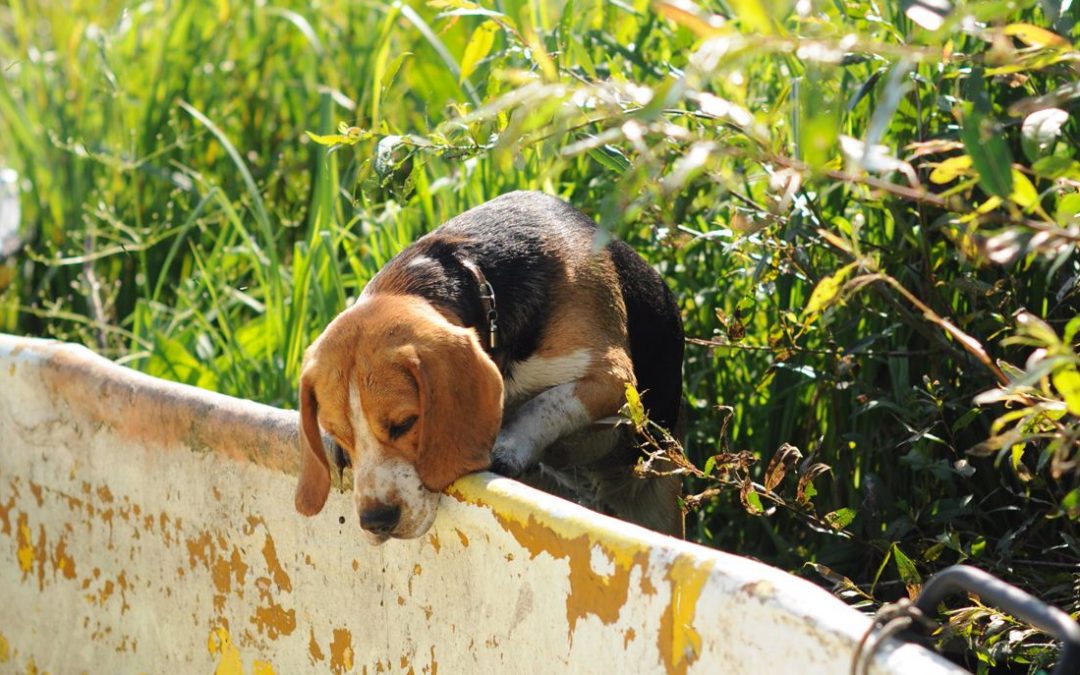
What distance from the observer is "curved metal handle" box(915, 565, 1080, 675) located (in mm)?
1466

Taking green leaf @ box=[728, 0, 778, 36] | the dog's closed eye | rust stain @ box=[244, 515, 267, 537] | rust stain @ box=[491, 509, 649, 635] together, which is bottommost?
rust stain @ box=[244, 515, 267, 537]

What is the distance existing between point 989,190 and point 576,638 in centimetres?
90

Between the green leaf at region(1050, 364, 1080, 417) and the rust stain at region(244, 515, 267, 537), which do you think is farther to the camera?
the rust stain at region(244, 515, 267, 537)

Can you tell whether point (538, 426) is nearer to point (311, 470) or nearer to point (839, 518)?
point (311, 470)

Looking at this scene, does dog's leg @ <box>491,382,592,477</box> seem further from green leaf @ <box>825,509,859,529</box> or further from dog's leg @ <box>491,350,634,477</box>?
green leaf @ <box>825,509,859,529</box>

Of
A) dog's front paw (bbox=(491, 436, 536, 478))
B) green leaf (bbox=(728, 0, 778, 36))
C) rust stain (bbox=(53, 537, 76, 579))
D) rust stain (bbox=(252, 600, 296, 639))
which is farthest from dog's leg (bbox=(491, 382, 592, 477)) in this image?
green leaf (bbox=(728, 0, 778, 36))

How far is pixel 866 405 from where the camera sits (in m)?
3.04

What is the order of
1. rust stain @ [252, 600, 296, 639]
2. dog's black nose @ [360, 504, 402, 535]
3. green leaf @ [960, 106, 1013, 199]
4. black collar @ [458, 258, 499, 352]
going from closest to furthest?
1. green leaf @ [960, 106, 1013, 199]
2. dog's black nose @ [360, 504, 402, 535]
3. rust stain @ [252, 600, 296, 639]
4. black collar @ [458, 258, 499, 352]

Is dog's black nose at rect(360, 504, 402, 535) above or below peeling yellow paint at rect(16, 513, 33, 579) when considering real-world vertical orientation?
above

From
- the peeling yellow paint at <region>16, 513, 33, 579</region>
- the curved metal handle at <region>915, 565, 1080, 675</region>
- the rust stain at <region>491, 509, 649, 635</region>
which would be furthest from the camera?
the peeling yellow paint at <region>16, 513, 33, 579</region>

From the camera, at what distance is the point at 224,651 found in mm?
2951

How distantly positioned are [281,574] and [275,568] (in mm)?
22

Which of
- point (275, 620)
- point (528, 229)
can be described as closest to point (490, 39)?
point (528, 229)

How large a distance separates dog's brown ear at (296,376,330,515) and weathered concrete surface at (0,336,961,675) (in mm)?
63
